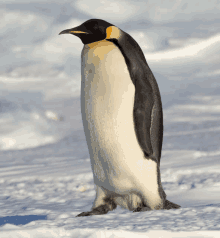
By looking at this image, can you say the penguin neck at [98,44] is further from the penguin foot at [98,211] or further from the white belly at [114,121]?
the penguin foot at [98,211]

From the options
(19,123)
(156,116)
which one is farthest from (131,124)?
(19,123)

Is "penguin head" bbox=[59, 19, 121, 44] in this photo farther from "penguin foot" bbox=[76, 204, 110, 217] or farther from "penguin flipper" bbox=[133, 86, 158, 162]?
"penguin foot" bbox=[76, 204, 110, 217]

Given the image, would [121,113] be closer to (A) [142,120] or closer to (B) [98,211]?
(A) [142,120]

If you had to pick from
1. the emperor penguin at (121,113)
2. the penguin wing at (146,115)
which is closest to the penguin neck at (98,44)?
the emperor penguin at (121,113)

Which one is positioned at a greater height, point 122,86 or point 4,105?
point 4,105

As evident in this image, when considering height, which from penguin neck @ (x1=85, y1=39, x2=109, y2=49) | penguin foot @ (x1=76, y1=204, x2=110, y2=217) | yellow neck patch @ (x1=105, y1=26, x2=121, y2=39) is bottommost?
penguin foot @ (x1=76, y1=204, x2=110, y2=217)

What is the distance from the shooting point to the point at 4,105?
1341cm

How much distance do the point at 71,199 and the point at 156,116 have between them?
1.26 meters

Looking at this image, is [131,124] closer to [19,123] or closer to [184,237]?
[184,237]

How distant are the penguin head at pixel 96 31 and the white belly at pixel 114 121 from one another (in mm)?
55

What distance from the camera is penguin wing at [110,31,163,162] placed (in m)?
2.51

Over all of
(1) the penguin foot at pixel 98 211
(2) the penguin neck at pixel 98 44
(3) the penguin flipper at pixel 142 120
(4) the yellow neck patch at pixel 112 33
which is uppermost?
(4) the yellow neck patch at pixel 112 33

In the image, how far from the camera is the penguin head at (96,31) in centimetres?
252

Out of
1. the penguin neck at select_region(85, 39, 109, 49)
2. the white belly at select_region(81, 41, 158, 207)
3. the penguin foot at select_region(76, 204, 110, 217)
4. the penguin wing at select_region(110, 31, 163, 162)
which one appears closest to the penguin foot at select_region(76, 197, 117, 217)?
the penguin foot at select_region(76, 204, 110, 217)
